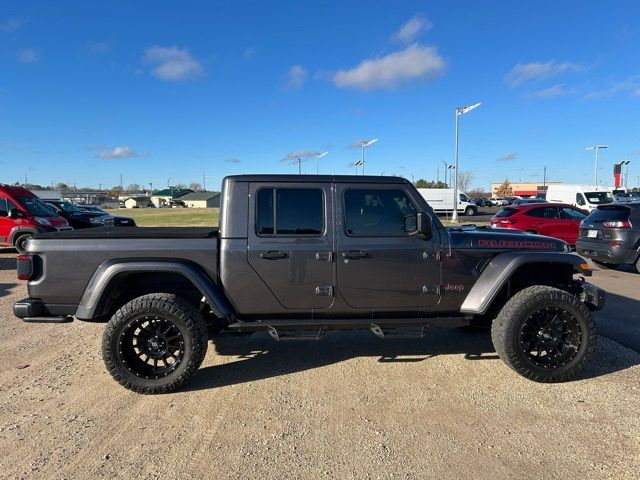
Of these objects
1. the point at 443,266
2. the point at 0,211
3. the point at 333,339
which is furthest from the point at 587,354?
the point at 0,211

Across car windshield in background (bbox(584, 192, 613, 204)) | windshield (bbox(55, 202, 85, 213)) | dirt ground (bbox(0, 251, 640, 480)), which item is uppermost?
car windshield in background (bbox(584, 192, 613, 204))

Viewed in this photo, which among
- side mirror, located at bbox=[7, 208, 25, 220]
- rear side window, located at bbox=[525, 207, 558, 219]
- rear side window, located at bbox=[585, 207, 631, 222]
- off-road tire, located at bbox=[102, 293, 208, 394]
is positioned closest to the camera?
off-road tire, located at bbox=[102, 293, 208, 394]

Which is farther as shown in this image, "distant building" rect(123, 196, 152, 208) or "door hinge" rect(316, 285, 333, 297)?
"distant building" rect(123, 196, 152, 208)

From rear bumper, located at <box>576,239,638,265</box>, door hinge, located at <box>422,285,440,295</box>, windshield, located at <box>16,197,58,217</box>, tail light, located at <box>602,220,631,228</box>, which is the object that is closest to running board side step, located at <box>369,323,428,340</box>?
door hinge, located at <box>422,285,440,295</box>

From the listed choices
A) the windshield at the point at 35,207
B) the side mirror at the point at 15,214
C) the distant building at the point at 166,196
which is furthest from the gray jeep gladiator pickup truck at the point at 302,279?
the distant building at the point at 166,196

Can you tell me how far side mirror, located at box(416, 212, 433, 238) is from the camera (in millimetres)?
3787

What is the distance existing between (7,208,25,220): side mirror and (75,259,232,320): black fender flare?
10.1m

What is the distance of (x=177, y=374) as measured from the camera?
3637 millimetres

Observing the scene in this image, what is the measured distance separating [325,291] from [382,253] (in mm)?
629

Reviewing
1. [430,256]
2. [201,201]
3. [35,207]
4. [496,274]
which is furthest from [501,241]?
[201,201]

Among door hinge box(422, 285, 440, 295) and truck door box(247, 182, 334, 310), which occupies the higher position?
truck door box(247, 182, 334, 310)

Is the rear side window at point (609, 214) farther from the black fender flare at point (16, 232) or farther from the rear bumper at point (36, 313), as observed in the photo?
the black fender flare at point (16, 232)

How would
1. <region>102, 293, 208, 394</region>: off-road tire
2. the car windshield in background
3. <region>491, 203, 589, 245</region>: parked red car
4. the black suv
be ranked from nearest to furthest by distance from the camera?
1. <region>102, 293, 208, 394</region>: off-road tire
2. the black suv
3. <region>491, 203, 589, 245</region>: parked red car
4. the car windshield in background

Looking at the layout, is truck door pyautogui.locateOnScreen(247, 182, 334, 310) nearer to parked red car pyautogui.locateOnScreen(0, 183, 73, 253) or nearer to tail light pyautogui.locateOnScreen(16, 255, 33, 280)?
tail light pyautogui.locateOnScreen(16, 255, 33, 280)
